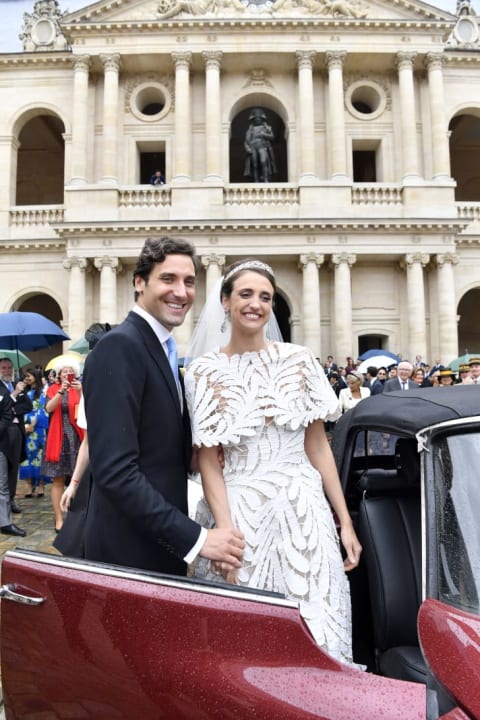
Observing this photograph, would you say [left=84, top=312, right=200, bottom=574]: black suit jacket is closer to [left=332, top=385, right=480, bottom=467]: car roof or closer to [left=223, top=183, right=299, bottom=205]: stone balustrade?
[left=332, top=385, right=480, bottom=467]: car roof

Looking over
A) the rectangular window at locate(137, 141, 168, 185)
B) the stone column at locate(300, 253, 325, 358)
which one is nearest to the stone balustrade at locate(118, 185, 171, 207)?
the rectangular window at locate(137, 141, 168, 185)

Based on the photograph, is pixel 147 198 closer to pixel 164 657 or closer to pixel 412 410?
pixel 412 410

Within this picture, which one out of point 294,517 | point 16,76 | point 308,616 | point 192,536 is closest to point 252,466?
point 294,517

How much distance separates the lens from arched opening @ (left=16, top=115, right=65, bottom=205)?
91.0ft

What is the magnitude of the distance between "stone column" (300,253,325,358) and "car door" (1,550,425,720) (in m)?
18.7

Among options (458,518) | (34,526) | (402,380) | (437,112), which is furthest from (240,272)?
(437,112)

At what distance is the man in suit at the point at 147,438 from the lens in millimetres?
1817

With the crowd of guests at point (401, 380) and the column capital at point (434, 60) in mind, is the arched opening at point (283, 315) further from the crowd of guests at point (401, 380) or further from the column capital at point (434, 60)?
the crowd of guests at point (401, 380)

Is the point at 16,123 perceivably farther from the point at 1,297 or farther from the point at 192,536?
the point at 192,536

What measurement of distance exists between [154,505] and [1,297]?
2261cm

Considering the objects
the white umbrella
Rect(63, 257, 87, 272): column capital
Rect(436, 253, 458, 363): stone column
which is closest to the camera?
the white umbrella

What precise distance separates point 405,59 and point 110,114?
11.3 meters

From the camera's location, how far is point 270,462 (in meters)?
→ 2.15

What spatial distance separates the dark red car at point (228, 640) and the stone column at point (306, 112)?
67.4ft
